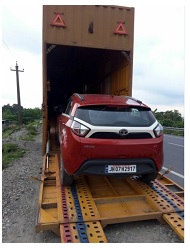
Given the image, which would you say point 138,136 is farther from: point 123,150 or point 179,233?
point 179,233

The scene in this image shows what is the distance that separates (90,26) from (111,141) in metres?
3.88

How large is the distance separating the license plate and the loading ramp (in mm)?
538

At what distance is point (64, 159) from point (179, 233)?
6.79 ft

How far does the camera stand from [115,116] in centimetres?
392

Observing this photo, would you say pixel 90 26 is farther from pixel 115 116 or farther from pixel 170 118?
pixel 170 118

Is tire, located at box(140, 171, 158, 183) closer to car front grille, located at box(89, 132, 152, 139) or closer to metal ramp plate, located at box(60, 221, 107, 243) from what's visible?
car front grille, located at box(89, 132, 152, 139)

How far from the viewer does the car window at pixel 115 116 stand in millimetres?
3824

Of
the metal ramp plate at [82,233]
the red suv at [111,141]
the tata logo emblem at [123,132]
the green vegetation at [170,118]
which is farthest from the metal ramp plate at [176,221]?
the green vegetation at [170,118]

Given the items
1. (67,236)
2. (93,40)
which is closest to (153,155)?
(67,236)

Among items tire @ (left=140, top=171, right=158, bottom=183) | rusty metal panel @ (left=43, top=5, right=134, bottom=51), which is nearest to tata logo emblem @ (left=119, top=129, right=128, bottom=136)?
tire @ (left=140, top=171, right=158, bottom=183)

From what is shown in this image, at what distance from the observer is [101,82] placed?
31.6 feet

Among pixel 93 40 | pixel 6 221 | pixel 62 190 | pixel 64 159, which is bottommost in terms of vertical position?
pixel 6 221

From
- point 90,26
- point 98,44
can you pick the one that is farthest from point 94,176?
point 90,26

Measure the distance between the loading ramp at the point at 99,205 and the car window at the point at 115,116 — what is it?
4.17 ft
